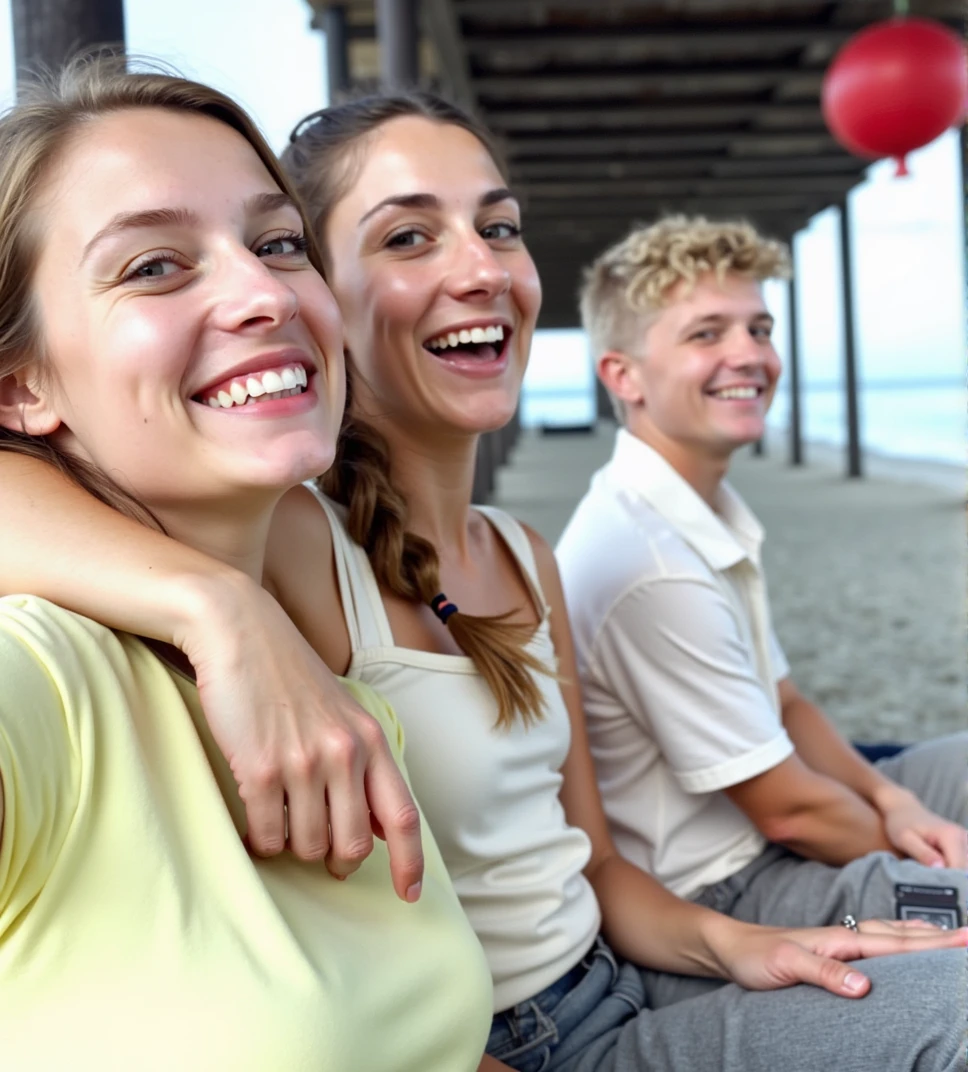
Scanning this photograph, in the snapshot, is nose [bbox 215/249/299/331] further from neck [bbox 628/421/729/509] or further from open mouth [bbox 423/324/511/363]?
neck [bbox 628/421/729/509]

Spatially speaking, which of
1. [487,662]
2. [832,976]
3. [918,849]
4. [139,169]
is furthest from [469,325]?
[918,849]

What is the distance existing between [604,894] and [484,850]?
13.5 inches

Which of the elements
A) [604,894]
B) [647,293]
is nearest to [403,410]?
[604,894]

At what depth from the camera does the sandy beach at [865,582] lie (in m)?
3.86

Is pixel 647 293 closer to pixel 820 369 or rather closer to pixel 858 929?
pixel 858 929

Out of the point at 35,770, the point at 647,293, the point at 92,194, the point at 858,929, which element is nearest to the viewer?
the point at 35,770

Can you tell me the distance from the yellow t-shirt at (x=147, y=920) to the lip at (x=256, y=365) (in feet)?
0.74

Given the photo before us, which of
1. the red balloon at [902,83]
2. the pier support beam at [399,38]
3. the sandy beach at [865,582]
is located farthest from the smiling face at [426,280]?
the pier support beam at [399,38]

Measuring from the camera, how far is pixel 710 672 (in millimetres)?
1720

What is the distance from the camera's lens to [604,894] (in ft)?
5.14

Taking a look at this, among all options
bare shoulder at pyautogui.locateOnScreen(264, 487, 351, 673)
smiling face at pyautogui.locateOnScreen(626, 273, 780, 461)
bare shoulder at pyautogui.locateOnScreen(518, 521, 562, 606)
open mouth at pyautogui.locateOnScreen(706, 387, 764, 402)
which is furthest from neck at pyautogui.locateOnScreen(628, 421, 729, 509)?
bare shoulder at pyautogui.locateOnScreen(264, 487, 351, 673)

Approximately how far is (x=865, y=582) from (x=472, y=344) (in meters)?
4.96

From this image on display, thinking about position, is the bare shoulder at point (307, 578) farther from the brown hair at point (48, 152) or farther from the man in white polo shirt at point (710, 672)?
the man in white polo shirt at point (710, 672)

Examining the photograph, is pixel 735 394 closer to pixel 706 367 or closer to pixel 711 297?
pixel 706 367
